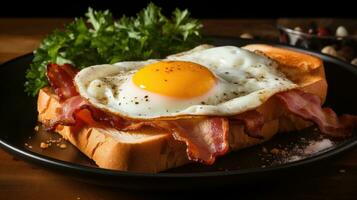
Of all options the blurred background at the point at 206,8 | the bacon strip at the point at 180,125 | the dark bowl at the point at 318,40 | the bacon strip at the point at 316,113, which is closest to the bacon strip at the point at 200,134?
the bacon strip at the point at 180,125

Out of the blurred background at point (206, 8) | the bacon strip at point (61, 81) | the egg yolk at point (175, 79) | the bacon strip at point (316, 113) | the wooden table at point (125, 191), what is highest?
the egg yolk at point (175, 79)

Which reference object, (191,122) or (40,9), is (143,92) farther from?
(40,9)

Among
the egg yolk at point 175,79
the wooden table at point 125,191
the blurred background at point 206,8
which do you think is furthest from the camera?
the blurred background at point 206,8

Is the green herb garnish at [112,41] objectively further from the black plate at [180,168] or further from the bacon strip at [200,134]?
the bacon strip at [200,134]

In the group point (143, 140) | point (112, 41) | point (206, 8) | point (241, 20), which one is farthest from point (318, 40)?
point (206, 8)

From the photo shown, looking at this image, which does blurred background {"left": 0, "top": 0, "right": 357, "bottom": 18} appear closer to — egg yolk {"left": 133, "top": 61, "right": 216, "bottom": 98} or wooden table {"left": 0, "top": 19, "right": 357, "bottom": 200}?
egg yolk {"left": 133, "top": 61, "right": 216, "bottom": 98}

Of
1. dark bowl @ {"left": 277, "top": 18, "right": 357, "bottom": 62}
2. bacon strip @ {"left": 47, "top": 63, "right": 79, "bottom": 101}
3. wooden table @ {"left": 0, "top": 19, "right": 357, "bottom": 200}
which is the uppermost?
bacon strip @ {"left": 47, "top": 63, "right": 79, "bottom": 101}

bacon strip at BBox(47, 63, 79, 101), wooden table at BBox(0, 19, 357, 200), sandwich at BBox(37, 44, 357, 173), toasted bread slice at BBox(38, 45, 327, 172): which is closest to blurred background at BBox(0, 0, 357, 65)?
sandwich at BBox(37, 44, 357, 173)
